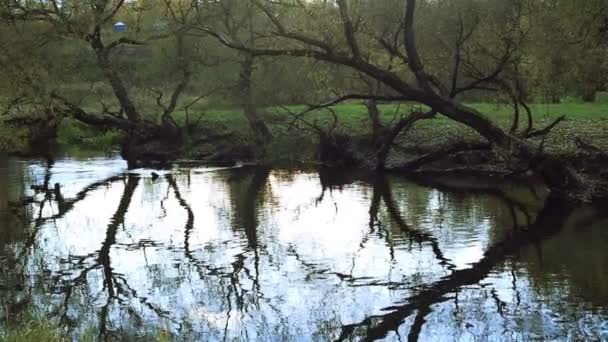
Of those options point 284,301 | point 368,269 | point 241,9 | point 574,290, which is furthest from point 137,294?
point 241,9

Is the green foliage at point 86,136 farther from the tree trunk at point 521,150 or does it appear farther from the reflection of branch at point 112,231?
the tree trunk at point 521,150

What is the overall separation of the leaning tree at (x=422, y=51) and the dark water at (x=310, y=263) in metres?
1.93

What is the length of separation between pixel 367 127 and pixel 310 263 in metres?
19.8

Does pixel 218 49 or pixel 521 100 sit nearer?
pixel 521 100

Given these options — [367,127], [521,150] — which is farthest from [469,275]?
[367,127]

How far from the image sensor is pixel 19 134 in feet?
102

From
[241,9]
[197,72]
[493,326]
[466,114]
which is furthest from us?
[197,72]

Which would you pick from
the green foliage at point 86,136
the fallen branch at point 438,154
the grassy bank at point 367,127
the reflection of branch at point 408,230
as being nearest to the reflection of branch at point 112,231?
the grassy bank at point 367,127

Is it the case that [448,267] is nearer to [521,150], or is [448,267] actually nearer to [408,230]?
[408,230]

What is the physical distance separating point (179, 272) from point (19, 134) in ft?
61.6

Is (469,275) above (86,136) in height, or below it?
below

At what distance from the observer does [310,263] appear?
51.8 feet

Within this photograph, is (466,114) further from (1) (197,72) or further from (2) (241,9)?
(1) (197,72)

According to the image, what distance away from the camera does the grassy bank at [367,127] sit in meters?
30.2
